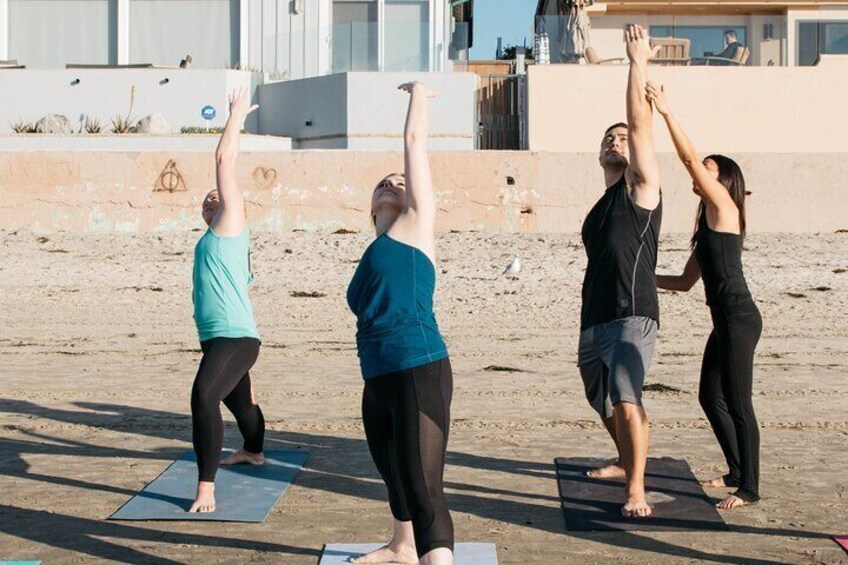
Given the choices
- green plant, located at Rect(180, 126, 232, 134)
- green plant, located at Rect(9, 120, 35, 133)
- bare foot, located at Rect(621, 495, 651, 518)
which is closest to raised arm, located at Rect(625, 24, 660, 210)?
bare foot, located at Rect(621, 495, 651, 518)

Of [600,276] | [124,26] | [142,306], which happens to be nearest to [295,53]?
[124,26]

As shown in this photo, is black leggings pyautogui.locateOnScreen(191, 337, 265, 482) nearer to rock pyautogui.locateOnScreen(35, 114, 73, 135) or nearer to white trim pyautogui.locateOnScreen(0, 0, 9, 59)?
rock pyautogui.locateOnScreen(35, 114, 73, 135)

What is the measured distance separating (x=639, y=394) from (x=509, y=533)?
0.94m

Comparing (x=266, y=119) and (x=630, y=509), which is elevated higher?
(x=266, y=119)

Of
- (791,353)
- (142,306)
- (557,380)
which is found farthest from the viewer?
(142,306)

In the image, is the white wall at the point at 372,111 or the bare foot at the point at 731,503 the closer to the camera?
the bare foot at the point at 731,503

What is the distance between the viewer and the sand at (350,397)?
20.8 ft

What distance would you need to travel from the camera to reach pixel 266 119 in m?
27.1

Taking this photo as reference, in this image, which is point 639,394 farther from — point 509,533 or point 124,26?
point 124,26

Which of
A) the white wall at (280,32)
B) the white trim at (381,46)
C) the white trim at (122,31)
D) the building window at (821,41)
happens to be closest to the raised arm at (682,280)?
the white trim at (381,46)

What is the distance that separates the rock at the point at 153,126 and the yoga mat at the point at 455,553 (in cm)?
1901

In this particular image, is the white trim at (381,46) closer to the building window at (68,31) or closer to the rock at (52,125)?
the rock at (52,125)

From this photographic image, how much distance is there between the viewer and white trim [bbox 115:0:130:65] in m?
29.2

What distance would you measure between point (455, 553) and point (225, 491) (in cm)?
172
